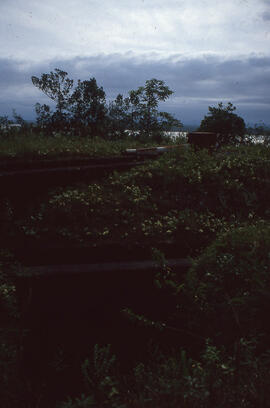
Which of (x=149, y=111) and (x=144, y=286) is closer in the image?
(x=144, y=286)

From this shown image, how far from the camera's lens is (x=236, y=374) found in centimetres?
222

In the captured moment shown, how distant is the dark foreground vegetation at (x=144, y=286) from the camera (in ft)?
7.88

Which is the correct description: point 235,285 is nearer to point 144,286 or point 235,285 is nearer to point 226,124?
point 144,286

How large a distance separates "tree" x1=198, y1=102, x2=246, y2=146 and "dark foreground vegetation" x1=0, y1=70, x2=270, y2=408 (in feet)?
18.6

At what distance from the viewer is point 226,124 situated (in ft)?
47.1

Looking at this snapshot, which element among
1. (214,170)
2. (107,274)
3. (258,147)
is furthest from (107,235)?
(258,147)

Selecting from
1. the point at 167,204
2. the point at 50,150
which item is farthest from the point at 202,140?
the point at 50,150

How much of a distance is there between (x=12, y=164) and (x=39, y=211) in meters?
1.88

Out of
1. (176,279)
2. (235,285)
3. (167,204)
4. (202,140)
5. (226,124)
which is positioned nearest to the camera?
(235,285)

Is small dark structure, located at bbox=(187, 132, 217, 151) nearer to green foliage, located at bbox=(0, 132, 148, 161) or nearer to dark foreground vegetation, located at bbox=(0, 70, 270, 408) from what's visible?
dark foreground vegetation, located at bbox=(0, 70, 270, 408)

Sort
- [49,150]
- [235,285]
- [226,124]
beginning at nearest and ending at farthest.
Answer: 1. [235,285]
2. [49,150]
3. [226,124]

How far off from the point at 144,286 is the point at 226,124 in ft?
37.5

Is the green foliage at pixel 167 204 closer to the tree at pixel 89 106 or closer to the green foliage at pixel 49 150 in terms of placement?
the green foliage at pixel 49 150

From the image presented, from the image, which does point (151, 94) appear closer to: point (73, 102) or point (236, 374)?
point (73, 102)
